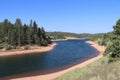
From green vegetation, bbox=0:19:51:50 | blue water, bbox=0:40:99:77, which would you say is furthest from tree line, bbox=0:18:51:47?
blue water, bbox=0:40:99:77

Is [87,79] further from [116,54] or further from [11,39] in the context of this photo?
[11,39]

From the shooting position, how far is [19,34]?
114688 mm

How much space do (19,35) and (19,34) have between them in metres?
0.74

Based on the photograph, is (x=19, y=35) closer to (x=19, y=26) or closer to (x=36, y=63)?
(x=19, y=26)

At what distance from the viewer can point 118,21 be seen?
138 feet

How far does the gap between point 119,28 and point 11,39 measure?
73930mm

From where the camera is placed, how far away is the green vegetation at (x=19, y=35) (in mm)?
108950

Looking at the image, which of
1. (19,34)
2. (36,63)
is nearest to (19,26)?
(19,34)

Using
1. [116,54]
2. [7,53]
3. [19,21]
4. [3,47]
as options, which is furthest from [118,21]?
[19,21]

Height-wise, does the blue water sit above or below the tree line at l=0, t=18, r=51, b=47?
below

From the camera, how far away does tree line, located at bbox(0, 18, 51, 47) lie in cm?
10938

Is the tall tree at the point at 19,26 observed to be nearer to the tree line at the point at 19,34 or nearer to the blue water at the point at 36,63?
the tree line at the point at 19,34

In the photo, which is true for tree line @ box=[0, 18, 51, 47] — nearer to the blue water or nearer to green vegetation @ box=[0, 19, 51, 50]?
green vegetation @ box=[0, 19, 51, 50]

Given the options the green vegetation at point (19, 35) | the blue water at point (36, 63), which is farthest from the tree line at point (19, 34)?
the blue water at point (36, 63)
